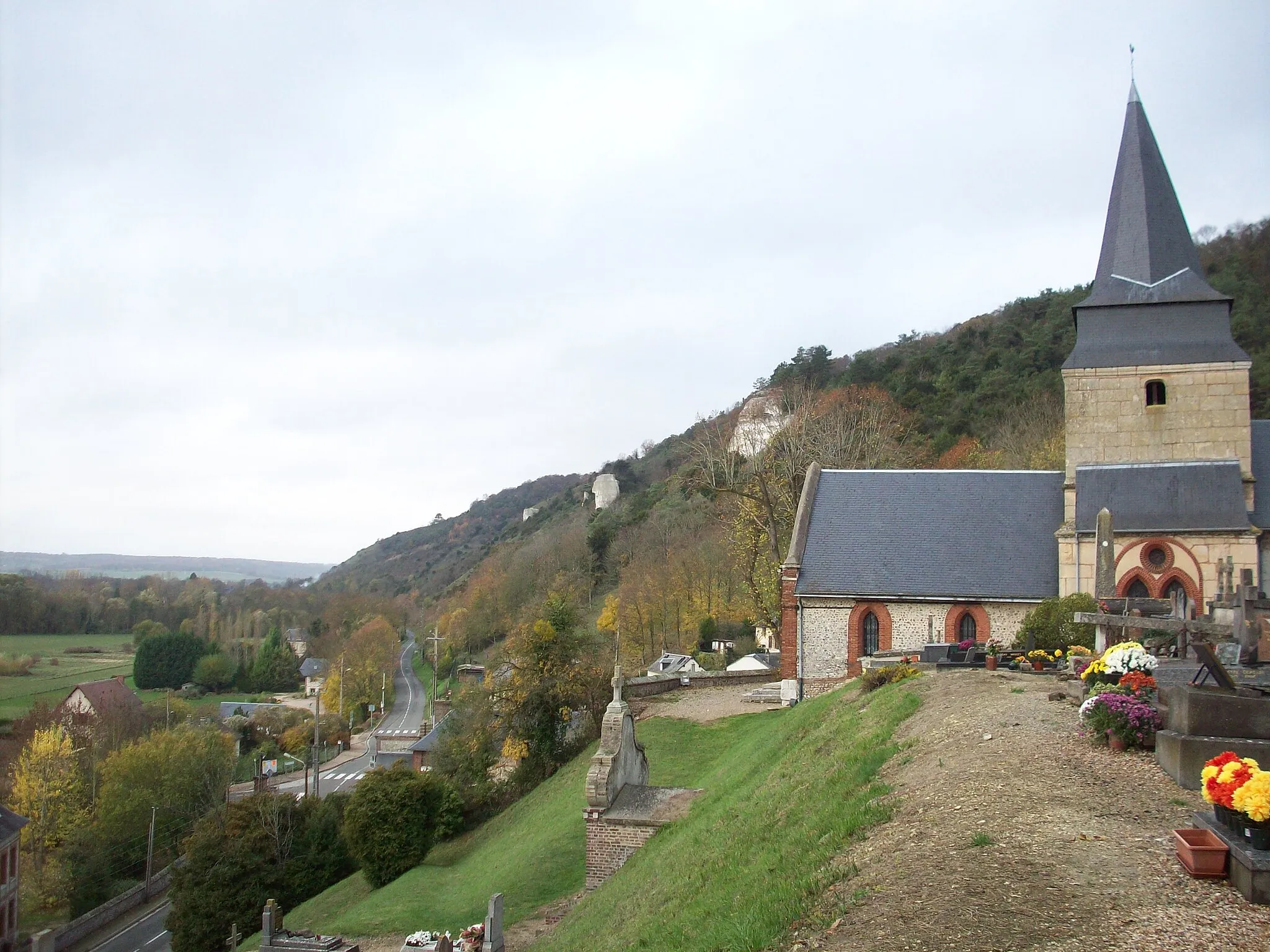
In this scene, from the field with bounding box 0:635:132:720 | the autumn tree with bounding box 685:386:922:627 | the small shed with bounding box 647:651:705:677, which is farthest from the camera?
the field with bounding box 0:635:132:720

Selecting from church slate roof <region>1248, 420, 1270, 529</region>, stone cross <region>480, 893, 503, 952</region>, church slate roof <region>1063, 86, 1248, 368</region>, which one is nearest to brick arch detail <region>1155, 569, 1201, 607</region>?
church slate roof <region>1248, 420, 1270, 529</region>

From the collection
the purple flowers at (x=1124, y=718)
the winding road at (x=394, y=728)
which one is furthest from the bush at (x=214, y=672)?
the purple flowers at (x=1124, y=718)

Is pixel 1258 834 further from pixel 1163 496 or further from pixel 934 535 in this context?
pixel 934 535

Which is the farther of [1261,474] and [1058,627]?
[1261,474]

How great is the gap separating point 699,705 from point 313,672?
6798cm

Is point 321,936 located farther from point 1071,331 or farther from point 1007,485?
point 1071,331

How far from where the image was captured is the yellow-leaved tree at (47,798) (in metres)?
46.3

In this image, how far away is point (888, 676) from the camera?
61.9 feet

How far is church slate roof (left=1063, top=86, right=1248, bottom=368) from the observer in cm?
2803

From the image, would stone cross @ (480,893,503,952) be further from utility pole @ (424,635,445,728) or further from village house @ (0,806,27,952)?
utility pole @ (424,635,445,728)

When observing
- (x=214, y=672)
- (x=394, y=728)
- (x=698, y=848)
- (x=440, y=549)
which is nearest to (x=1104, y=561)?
(x=698, y=848)

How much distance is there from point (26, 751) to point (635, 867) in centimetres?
4655

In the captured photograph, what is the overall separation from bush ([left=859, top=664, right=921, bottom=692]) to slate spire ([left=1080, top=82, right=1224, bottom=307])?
51.8ft

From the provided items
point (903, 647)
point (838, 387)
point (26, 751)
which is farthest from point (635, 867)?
point (838, 387)
